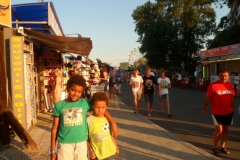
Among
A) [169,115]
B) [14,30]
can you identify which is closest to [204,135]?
[169,115]

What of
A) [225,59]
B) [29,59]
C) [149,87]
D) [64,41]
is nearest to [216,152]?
[64,41]

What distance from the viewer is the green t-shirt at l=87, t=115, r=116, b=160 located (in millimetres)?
3609

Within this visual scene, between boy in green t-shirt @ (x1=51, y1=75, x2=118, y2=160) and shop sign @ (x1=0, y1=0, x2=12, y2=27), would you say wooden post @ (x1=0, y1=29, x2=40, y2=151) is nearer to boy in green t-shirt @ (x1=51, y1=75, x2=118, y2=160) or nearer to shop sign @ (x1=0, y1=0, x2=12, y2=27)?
shop sign @ (x1=0, y1=0, x2=12, y2=27)

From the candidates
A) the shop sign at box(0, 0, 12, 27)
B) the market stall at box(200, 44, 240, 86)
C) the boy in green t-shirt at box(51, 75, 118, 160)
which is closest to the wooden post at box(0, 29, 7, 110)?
the shop sign at box(0, 0, 12, 27)

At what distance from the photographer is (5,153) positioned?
6008mm

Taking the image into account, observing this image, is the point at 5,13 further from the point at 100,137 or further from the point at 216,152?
the point at 216,152

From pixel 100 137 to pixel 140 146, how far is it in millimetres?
3405

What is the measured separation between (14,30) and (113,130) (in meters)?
4.79

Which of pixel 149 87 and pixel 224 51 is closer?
pixel 149 87

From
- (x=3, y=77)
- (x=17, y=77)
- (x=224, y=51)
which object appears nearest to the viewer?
(x=3, y=77)

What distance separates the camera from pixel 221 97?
20.8 ft

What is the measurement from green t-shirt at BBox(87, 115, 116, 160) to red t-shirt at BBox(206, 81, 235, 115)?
11.1 ft

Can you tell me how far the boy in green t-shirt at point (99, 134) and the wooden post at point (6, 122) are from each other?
2.95 m

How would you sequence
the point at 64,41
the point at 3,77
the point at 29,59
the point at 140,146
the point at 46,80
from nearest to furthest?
the point at 3,77
the point at 140,146
the point at 64,41
the point at 29,59
the point at 46,80
